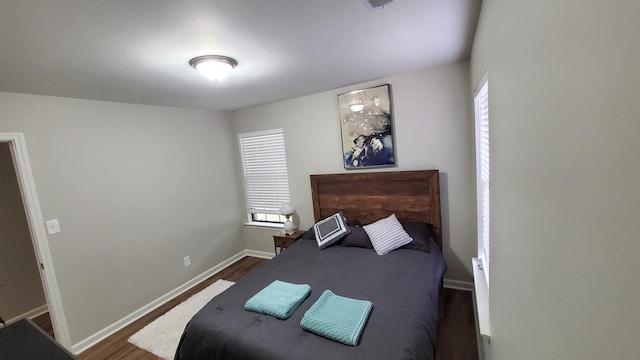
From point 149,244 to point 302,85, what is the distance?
8.52ft

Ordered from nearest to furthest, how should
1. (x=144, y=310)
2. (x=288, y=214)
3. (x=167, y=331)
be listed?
(x=167, y=331) < (x=144, y=310) < (x=288, y=214)

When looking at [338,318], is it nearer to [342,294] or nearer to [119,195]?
[342,294]

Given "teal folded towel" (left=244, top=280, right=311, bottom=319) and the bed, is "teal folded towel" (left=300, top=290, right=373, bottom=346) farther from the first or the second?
"teal folded towel" (left=244, top=280, right=311, bottom=319)

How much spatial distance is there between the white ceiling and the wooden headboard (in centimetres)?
116

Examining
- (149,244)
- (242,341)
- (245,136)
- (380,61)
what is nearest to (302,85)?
(380,61)

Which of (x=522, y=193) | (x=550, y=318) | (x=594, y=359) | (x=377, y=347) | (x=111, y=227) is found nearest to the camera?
(x=594, y=359)

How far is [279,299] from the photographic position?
183cm

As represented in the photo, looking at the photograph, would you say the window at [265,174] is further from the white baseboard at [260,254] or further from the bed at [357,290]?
the bed at [357,290]

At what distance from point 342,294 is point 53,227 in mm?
2637

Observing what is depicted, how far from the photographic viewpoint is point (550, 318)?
1.74ft

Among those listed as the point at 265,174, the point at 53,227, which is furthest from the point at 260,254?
the point at 53,227

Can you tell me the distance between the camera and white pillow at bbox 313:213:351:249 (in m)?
2.85

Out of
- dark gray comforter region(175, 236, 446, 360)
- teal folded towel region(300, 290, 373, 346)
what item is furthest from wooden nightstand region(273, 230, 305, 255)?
teal folded towel region(300, 290, 373, 346)

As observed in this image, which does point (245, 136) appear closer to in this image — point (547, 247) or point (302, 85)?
point (302, 85)
